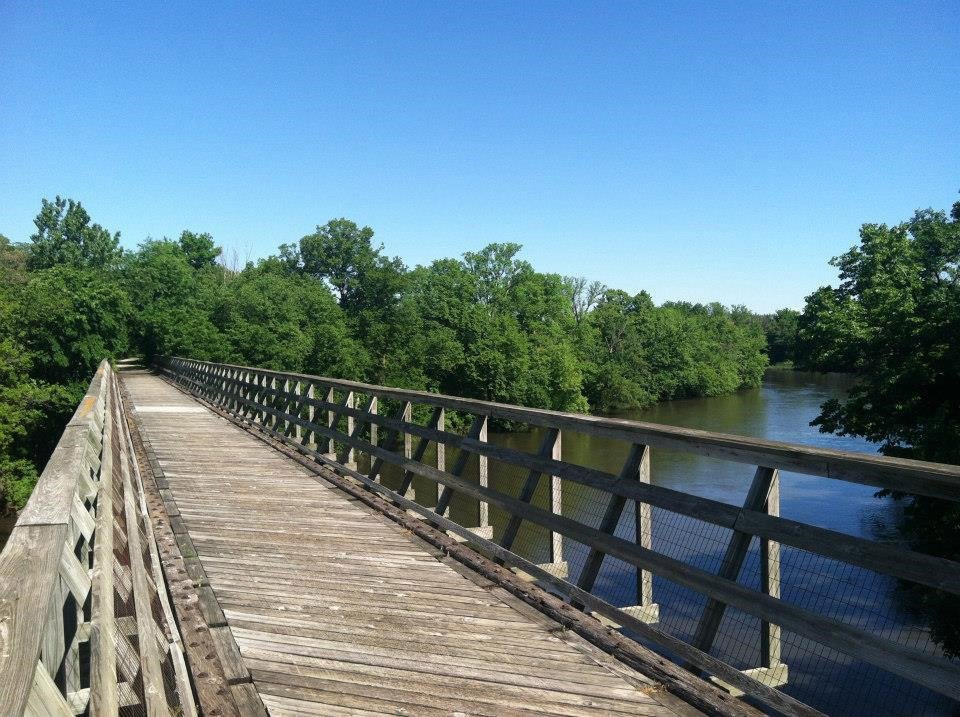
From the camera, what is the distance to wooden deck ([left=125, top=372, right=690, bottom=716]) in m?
3.17

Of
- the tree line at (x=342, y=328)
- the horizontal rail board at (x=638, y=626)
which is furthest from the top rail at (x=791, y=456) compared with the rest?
the tree line at (x=342, y=328)

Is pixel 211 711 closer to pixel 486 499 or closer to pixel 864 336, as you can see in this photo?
pixel 486 499

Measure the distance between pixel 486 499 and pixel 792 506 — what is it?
2250 centimetres

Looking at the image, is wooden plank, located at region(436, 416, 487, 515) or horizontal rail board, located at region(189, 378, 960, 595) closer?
horizontal rail board, located at region(189, 378, 960, 595)

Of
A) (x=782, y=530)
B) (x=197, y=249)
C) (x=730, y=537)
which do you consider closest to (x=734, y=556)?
(x=782, y=530)

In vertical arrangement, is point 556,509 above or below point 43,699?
below

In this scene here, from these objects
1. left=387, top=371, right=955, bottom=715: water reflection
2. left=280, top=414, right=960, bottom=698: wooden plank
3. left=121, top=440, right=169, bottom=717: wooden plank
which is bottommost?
left=387, top=371, right=955, bottom=715: water reflection

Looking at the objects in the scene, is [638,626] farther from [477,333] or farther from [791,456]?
[477,333]

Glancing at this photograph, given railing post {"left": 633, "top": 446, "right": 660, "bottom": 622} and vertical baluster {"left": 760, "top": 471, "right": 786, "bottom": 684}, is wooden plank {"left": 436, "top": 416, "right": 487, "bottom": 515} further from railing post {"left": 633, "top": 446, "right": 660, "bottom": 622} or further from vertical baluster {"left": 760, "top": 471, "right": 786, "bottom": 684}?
vertical baluster {"left": 760, "top": 471, "right": 786, "bottom": 684}

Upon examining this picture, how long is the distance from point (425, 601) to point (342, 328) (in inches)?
2106

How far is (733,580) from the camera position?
3312 millimetres

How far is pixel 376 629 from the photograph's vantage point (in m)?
4.01

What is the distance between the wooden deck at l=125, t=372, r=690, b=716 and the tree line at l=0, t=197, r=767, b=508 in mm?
32454

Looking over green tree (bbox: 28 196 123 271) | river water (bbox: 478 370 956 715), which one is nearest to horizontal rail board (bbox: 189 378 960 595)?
river water (bbox: 478 370 956 715)
